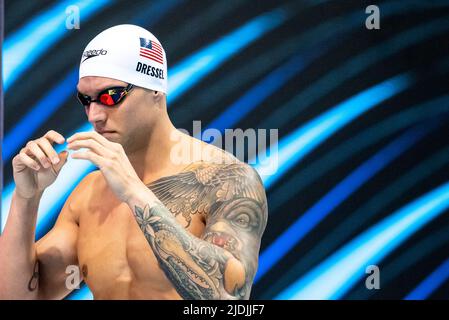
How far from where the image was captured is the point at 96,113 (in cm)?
214

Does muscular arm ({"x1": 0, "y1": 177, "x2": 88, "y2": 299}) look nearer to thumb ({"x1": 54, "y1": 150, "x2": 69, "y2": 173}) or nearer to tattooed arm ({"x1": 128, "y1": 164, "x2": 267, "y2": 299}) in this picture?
thumb ({"x1": 54, "y1": 150, "x2": 69, "y2": 173})

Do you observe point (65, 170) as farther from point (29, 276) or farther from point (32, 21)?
point (29, 276)

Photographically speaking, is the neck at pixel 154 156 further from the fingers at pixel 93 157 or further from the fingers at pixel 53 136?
the fingers at pixel 93 157

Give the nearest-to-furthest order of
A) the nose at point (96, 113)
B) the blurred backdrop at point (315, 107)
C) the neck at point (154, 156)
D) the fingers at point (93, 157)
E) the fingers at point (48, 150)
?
1. the fingers at point (93, 157)
2. the fingers at point (48, 150)
3. the nose at point (96, 113)
4. the neck at point (154, 156)
5. the blurred backdrop at point (315, 107)

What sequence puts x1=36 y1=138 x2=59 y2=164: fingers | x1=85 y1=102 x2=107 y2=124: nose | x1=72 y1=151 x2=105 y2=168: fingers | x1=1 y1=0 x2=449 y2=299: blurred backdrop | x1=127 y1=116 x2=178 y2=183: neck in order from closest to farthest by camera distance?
x1=72 y1=151 x2=105 y2=168: fingers < x1=36 y1=138 x2=59 y2=164: fingers < x1=85 y1=102 x2=107 y2=124: nose < x1=127 y1=116 x2=178 y2=183: neck < x1=1 y1=0 x2=449 y2=299: blurred backdrop

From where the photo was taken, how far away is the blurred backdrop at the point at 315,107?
3377 mm

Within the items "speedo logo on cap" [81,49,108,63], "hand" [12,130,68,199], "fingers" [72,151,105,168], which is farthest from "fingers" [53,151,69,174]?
"speedo logo on cap" [81,49,108,63]

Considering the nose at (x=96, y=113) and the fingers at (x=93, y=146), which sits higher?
the nose at (x=96, y=113)

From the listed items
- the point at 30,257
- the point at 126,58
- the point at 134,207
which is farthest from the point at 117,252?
the point at 126,58

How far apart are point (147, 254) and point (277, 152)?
143 cm

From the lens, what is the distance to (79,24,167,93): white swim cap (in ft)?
7.23

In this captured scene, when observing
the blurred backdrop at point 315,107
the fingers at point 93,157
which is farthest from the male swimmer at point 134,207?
the blurred backdrop at point 315,107

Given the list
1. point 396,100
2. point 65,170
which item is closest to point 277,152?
point 396,100

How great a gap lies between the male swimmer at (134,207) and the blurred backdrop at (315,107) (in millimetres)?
1042
